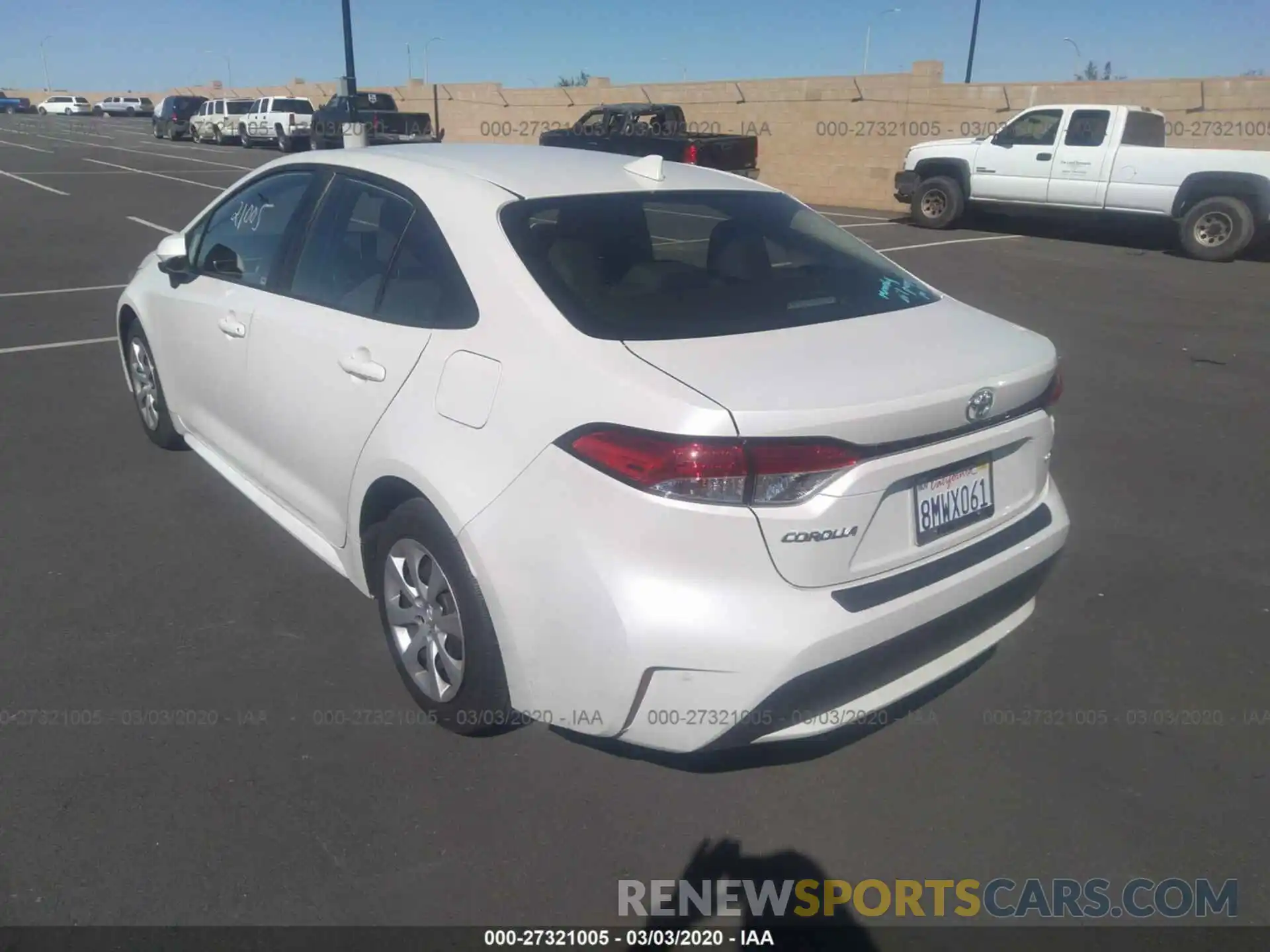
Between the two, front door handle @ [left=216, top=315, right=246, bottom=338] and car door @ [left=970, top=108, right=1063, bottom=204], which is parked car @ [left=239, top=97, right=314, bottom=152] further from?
front door handle @ [left=216, top=315, right=246, bottom=338]

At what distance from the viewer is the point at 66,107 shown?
72375 mm

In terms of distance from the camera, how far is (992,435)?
289 cm

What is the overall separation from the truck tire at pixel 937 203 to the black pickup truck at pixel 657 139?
360 cm

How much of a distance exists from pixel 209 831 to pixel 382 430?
1248mm

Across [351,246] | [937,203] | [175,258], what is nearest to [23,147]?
[937,203]

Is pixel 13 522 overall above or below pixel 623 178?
below

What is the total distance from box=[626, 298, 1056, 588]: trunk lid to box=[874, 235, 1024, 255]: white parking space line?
38.0ft

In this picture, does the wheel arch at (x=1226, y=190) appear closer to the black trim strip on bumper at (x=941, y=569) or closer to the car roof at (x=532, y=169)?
the car roof at (x=532, y=169)

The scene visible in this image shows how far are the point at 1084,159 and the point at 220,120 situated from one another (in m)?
36.7

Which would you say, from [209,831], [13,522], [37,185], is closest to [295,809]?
[209,831]

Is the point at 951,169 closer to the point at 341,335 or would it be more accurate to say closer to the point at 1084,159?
the point at 1084,159

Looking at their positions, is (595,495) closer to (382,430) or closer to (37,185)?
(382,430)

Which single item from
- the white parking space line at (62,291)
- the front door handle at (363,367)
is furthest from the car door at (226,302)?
the white parking space line at (62,291)

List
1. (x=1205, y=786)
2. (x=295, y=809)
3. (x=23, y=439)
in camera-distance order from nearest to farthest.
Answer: (x=295, y=809)
(x=1205, y=786)
(x=23, y=439)
